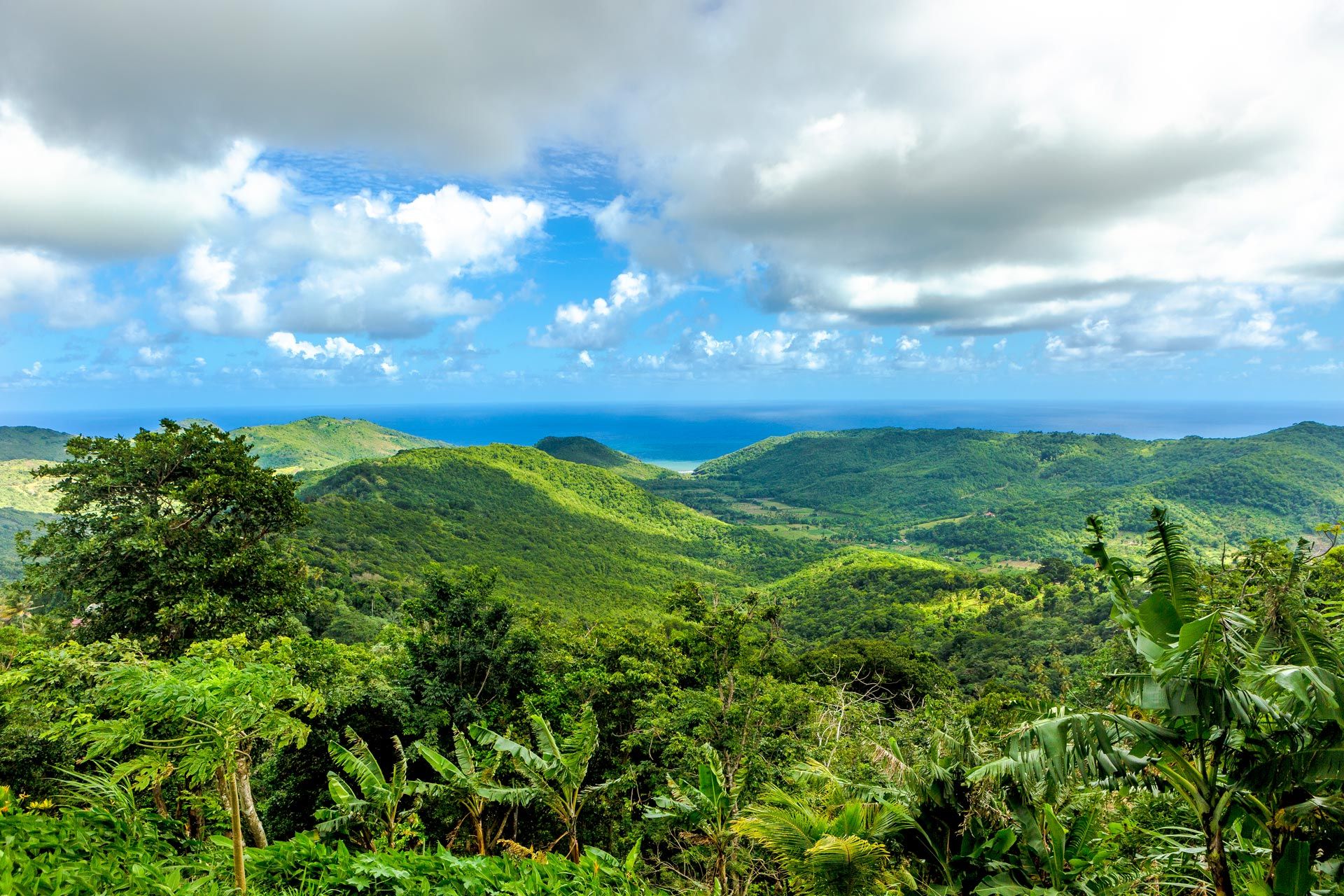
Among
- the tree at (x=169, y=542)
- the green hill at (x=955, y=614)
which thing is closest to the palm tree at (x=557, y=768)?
the tree at (x=169, y=542)

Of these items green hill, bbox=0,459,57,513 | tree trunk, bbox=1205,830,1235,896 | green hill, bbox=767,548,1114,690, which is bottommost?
green hill, bbox=767,548,1114,690

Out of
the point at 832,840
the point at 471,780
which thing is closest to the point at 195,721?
the point at 832,840

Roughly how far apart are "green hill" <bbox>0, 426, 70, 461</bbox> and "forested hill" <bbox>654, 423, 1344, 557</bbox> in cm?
16630

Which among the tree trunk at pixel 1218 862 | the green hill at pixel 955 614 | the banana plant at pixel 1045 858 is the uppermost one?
the tree trunk at pixel 1218 862

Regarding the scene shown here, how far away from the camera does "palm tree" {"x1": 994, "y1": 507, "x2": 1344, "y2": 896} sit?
11.9 feet

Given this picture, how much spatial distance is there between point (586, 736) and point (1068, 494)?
192218 millimetres

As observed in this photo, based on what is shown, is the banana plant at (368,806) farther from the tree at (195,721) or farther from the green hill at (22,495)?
the green hill at (22,495)

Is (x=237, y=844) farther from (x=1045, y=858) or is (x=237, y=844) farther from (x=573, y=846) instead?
(x=1045, y=858)

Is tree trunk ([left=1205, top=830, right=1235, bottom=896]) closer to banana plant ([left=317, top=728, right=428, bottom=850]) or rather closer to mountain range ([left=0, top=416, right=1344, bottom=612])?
banana plant ([left=317, top=728, right=428, bottom=850])

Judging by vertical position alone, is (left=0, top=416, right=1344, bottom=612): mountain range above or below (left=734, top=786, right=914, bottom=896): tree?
below

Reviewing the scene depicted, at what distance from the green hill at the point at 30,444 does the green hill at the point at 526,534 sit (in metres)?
105

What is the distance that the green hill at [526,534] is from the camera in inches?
2435

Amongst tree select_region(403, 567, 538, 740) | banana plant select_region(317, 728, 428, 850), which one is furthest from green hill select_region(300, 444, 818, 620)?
banana plant select_region(317, 728, 428, 850)

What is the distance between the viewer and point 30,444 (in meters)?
157
